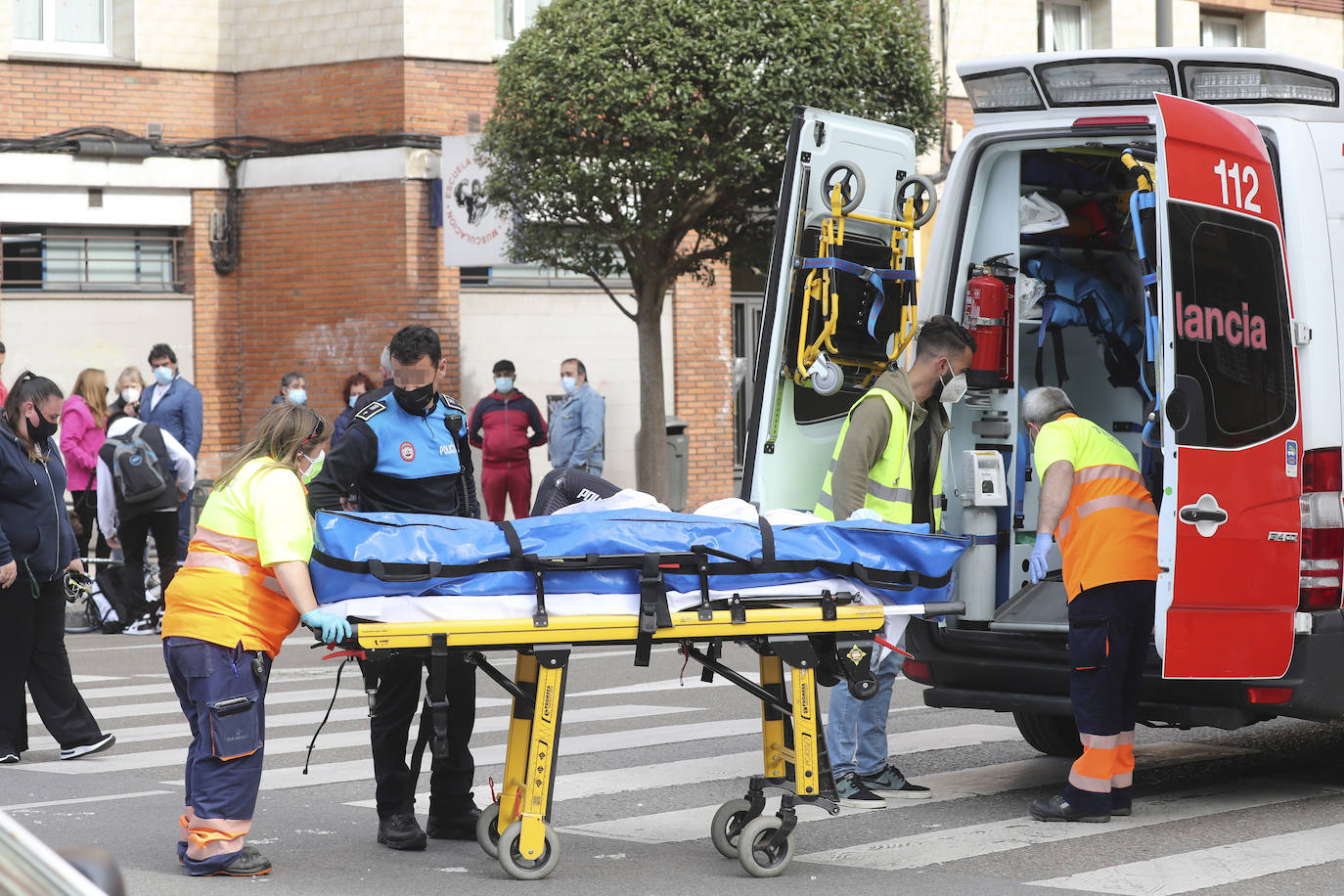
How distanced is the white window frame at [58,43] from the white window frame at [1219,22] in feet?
47.3

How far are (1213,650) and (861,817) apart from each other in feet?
4.83

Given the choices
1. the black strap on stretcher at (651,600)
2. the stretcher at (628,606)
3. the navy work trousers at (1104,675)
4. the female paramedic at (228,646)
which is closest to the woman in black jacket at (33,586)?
the female paramedic at (228,646)

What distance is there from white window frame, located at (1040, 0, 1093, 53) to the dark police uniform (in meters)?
18.8

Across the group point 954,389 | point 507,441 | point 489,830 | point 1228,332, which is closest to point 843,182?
point 954,389

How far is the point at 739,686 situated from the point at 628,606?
1.74 feet

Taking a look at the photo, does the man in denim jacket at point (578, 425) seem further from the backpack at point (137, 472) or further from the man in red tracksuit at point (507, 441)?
the backpack at point (137, 472)

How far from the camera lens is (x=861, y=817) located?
7156 millimetres

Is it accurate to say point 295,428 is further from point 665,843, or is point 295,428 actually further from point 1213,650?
point 1213,650

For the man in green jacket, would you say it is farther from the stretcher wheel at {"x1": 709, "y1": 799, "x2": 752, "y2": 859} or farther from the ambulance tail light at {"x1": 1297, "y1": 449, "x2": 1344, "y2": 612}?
the ambulance tail light at {"x1": 1297, "y1": 449, "x2": 1344, "y2": 612}

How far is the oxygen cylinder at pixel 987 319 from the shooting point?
26.3 feet

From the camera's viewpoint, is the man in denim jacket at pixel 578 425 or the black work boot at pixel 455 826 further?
the man in denim jacket at pixel 578 425

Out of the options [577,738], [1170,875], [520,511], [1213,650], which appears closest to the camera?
[1170,875]

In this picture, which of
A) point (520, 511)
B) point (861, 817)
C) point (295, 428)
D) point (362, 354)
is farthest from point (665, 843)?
point (362, 354)

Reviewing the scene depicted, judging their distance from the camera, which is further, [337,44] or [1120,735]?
[337,44]
